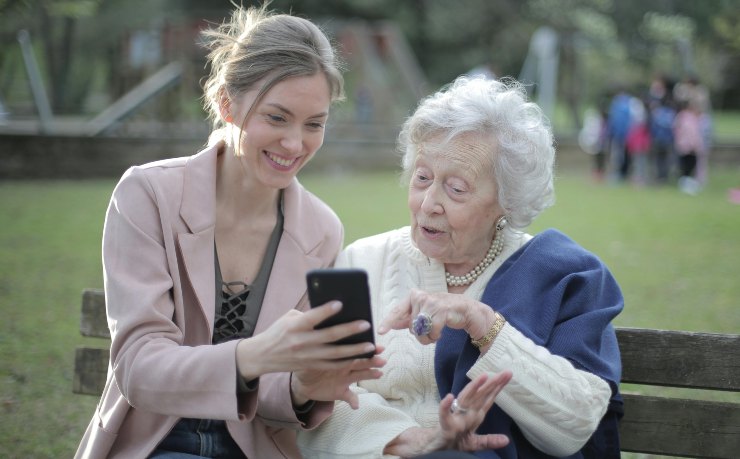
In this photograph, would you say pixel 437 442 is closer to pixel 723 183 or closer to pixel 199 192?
pixel 199 192

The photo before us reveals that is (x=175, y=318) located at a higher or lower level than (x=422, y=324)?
lower

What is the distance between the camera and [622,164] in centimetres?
2298

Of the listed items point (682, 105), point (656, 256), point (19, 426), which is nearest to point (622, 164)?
point (682, 105)

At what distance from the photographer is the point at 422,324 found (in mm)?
2842

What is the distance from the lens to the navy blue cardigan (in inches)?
123

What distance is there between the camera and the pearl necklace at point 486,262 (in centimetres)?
346

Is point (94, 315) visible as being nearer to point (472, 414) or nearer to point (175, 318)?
point (175, 318)

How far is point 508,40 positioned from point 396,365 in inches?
1598

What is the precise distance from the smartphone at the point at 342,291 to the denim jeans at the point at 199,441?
82cm

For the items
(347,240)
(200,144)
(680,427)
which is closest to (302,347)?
(680,427)

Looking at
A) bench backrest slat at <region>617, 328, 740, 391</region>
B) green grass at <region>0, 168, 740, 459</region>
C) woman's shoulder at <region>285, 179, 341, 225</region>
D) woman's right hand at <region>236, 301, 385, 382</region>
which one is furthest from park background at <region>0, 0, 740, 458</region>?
woman's right hand at <region>236, 301, 385, 382</region>

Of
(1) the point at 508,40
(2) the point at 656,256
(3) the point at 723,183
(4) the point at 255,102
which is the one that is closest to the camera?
(4) the point at 255,102

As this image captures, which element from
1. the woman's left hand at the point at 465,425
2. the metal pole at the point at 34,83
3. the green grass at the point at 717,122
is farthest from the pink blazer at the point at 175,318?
the green grass at the point at 717,122

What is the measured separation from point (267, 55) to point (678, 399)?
1.98 meters
